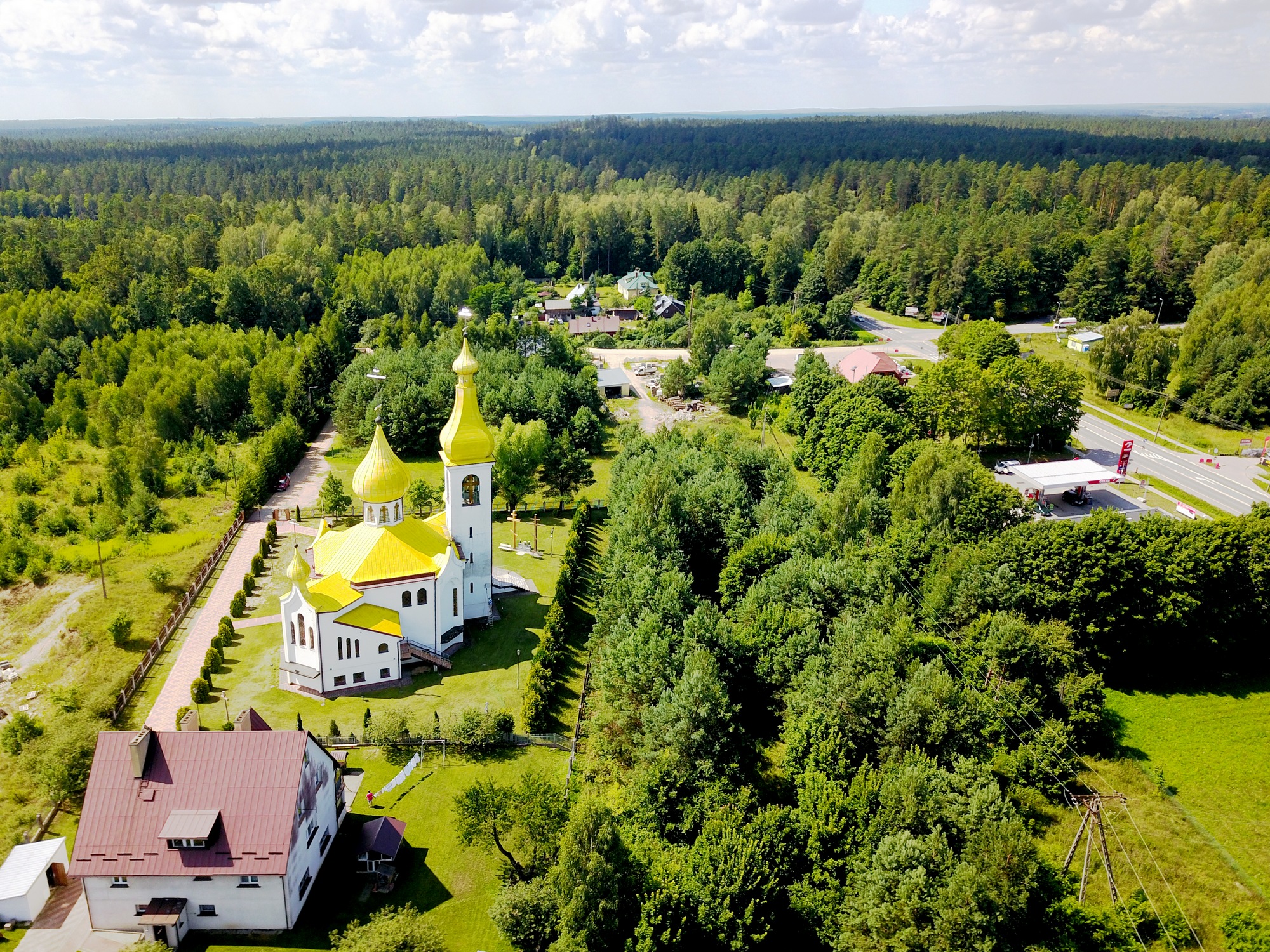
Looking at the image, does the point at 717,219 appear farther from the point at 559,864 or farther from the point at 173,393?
the point at 559,864

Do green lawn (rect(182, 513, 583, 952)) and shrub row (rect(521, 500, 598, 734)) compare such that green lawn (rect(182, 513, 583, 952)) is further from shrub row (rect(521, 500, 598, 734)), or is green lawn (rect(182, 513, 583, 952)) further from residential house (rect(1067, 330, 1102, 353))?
residential house (rect(1067, 330, 1102, 353))

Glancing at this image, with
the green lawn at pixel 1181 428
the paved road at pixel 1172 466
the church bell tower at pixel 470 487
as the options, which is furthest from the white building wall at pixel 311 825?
the green lawn at pixel 1181 428

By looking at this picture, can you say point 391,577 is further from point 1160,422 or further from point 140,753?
point 1160,422

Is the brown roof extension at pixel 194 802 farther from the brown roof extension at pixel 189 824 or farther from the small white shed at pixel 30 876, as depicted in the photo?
the small white shed at pixel 30 876

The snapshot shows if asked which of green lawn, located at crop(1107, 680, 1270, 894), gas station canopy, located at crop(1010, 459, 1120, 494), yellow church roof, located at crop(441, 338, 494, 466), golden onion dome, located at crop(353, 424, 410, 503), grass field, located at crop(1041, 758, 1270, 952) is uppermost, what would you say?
yellow church roof, located at crop(441, 338, 494, 466)

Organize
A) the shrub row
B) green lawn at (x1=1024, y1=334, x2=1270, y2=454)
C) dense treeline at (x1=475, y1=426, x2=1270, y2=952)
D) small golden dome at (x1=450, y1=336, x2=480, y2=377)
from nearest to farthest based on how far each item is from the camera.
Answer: dense treeline at (x1=475, y1=426, x2=1270, y2=952) → the shrub row → small golden dome at (x1=450, y1=336, x2=480, y2=377) → green lawn at (x1=1024, y1=334, x2=1270, y2=454)

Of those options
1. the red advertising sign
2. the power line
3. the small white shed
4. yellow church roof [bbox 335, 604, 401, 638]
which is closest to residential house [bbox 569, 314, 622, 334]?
the red advertising sign

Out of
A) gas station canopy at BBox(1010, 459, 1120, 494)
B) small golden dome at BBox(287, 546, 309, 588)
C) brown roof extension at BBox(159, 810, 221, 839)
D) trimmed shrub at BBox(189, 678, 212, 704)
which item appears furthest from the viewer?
gas station canopy at BBox(1010, 459, 1120, 494)
